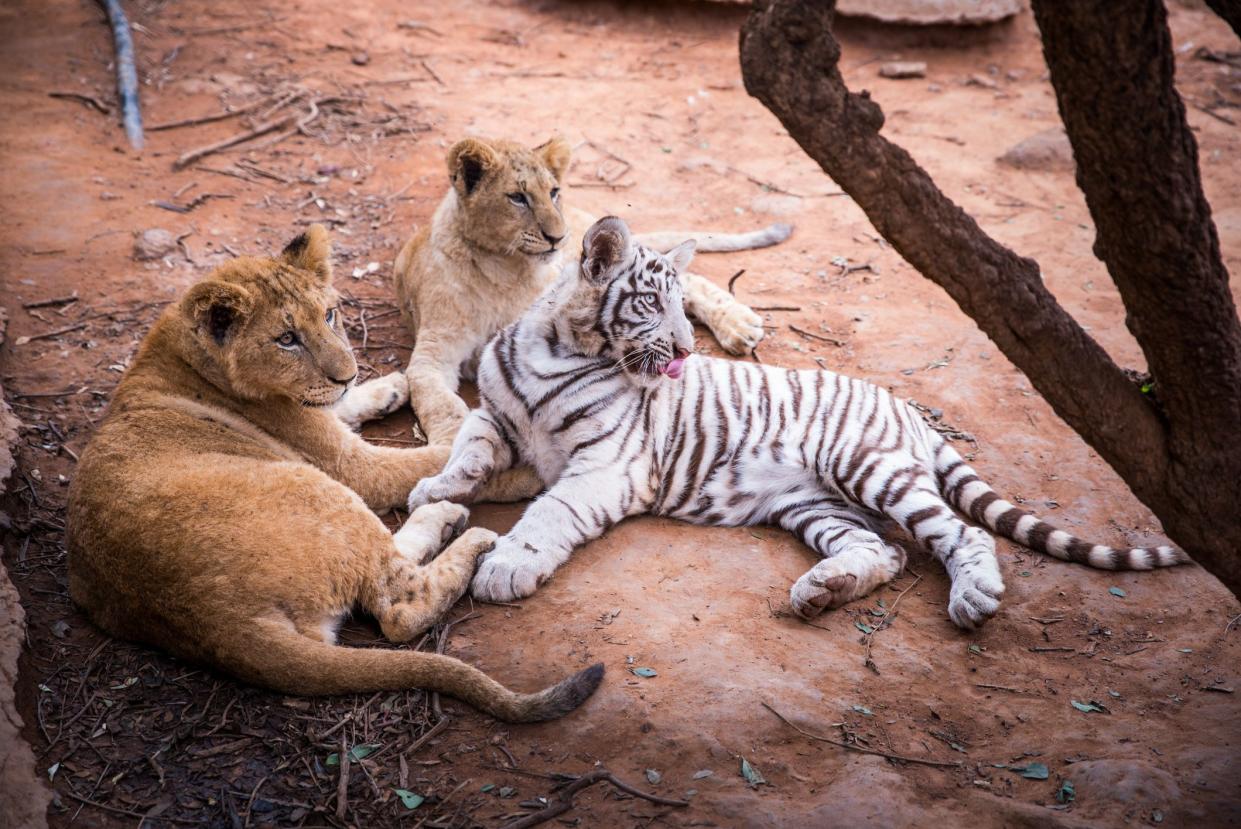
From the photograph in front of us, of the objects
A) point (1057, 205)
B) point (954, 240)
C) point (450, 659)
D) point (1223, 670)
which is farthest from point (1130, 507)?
point (1057, 205)

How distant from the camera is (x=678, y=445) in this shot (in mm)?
5051

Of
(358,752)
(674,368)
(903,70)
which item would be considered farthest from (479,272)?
(903,70)

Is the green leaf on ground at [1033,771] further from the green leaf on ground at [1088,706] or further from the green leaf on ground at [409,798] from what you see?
the green leaf on ground at [409,798]

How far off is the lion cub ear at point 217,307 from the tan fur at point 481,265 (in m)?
1.50

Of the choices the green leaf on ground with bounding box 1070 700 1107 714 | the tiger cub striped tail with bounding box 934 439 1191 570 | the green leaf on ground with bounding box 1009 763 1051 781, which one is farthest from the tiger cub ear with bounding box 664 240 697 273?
the green leaf on ground with bounding box 1009 763 1051 781

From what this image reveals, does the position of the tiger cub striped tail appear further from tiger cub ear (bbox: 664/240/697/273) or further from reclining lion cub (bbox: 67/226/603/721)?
reclining lion cub (bbox: 67/226/603/721)

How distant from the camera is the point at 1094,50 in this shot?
2537 mm

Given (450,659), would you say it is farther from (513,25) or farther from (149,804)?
(513,25)

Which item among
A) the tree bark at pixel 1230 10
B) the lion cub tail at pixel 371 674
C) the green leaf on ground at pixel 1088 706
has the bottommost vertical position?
the green leaf on ground at pixel 1088 706

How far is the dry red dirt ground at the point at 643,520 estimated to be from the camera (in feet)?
11.2

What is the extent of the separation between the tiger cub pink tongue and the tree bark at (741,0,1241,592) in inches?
73.5

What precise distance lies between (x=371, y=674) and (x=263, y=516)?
2.54ft

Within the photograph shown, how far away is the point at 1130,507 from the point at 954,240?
300 centimetres

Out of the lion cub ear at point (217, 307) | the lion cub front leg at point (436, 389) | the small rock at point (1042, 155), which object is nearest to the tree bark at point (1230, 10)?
the lion cub ear at point (217, 307)
